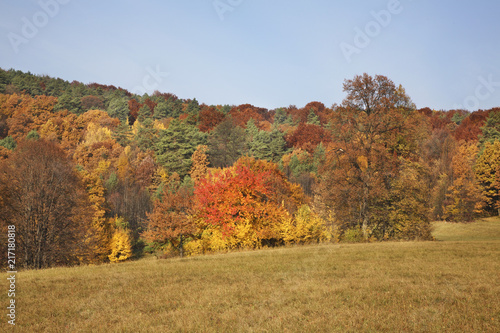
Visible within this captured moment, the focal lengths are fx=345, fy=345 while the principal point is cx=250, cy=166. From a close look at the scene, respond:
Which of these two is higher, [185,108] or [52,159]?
[185,108]

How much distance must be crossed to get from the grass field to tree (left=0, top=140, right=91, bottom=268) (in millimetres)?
18593

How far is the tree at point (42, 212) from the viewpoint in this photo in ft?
96.4

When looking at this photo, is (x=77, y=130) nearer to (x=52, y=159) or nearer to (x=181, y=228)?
(x=52, y=159)

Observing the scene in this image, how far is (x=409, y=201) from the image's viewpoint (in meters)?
27.0

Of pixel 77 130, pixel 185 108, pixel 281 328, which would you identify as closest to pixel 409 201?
pixel 281 328

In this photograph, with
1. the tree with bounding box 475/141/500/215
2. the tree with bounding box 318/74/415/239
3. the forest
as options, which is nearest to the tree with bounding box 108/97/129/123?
the forest

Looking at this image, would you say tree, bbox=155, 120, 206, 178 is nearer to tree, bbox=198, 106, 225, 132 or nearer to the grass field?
tree, bbox=198, 106, 225, 132

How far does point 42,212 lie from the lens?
30.6 meters

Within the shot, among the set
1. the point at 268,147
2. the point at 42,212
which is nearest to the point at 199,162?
the point at 268,147

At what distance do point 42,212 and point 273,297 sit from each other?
28618mm

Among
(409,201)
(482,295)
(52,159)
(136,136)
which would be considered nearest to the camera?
(482,295)

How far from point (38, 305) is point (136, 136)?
9385 centimetres

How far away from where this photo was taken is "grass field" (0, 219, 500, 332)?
730 cm

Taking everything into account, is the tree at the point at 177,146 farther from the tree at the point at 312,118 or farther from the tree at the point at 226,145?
the tree at the point at 312,118
